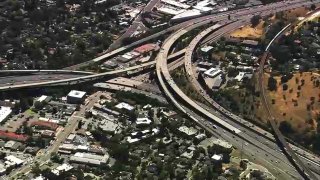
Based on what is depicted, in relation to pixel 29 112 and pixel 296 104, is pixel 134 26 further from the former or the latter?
pixel 296 104

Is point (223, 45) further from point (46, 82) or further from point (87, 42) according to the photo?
point (46, 82)

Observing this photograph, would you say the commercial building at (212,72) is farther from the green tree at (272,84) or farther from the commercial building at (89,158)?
the commercial building at (89,158)

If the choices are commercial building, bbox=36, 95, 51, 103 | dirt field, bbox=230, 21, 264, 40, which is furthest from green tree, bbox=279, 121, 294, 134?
commercial building, bbox=36, 95, 51, 103

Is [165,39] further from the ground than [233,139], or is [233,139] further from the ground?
[165,39]

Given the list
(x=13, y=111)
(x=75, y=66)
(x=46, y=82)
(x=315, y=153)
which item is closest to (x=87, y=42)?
(x=75, y=66)

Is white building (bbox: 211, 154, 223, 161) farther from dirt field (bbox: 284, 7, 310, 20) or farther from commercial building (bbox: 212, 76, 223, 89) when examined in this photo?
dirt field (bbox: 284, 7, 310, 20)

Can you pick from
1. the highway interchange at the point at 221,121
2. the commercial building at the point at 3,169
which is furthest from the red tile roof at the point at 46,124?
the highway interchange at the point at 221,121
